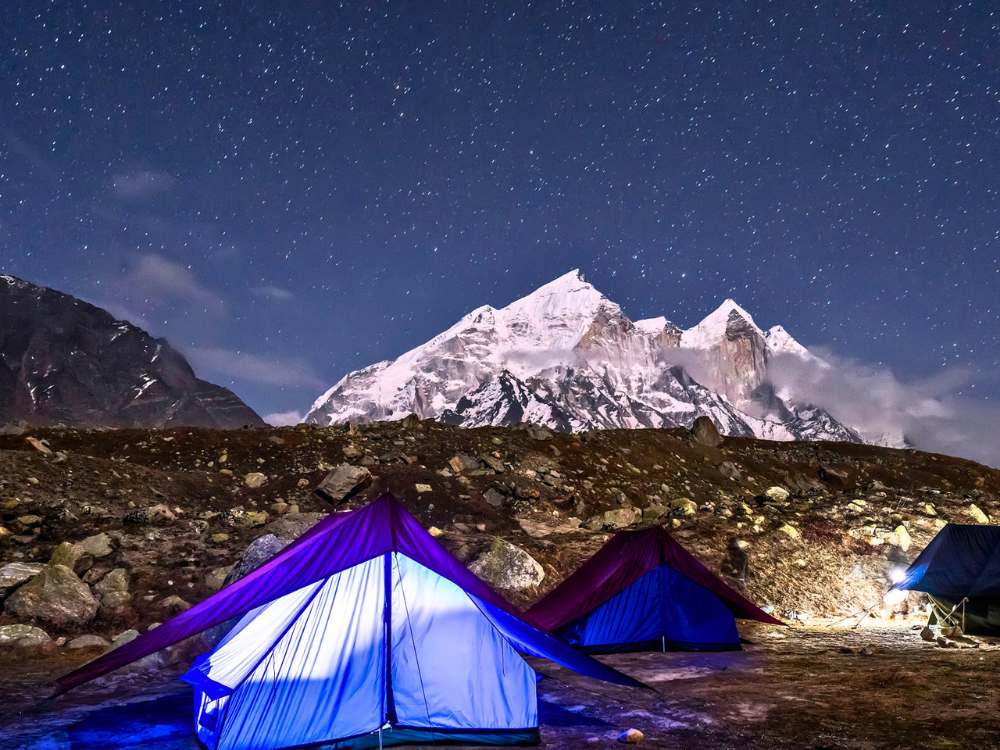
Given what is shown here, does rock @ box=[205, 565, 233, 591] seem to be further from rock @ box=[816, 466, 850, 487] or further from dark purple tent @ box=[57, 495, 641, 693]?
rock @ box=[816, 466, 850, 487]

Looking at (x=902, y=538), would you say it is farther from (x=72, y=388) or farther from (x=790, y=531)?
(x=72, y=388)

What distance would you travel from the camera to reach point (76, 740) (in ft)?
19.8

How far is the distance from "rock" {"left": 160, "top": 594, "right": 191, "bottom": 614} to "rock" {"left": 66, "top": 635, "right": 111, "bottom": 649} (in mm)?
1065

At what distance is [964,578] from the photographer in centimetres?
1227

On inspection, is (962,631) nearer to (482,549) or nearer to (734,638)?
(734,638)

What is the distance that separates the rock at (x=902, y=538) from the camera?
667 inches

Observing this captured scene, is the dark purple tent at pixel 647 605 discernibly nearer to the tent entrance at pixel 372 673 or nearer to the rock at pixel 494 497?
the tent entrance at pixel 372 673

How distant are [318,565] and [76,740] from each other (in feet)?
8.31

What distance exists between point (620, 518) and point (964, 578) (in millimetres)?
7732

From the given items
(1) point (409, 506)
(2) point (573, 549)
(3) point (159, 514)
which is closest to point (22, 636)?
(3) point (159, 514)

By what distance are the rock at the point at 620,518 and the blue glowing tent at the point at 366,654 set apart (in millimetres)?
11827

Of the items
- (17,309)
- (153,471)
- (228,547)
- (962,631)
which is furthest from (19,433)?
(17,309)

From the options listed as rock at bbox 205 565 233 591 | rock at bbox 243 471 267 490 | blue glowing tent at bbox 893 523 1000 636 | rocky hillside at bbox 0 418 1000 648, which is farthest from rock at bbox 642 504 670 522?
rock at bbox 205 565 233 591

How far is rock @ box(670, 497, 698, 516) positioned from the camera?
62.0 ft
